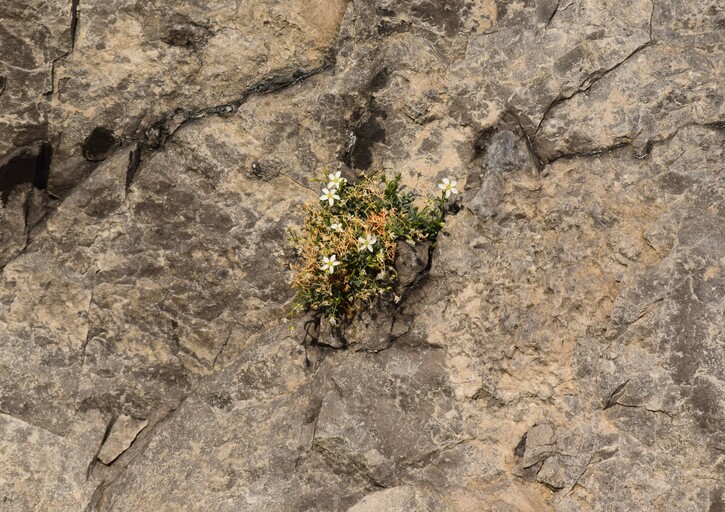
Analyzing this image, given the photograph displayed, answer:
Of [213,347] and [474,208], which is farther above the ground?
[474,208]

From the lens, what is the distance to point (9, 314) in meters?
5.30

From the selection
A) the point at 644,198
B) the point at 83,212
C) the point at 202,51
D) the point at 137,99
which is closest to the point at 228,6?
the point at 202,51

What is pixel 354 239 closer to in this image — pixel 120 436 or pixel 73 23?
pixel 120 436

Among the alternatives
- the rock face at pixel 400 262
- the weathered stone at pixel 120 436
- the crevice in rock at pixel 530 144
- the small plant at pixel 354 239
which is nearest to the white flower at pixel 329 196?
the small plant at pixel 354 239

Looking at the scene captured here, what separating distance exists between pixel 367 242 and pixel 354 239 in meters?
0.12

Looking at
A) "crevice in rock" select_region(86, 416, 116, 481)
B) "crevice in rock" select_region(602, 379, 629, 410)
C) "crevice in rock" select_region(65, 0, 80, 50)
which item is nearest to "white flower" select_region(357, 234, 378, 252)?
"crevice in rock" select_region(602, 379, 629, 410)

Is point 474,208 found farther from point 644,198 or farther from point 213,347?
point 213,347

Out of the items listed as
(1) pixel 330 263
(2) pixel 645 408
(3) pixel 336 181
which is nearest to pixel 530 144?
(3) pixel 336 181

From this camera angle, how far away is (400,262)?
5.00 m

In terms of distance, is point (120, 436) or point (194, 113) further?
point (194, 113)

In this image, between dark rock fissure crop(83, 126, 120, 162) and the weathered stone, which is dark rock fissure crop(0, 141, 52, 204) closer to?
dark rock fissure crop(83, 126, 120, 162)

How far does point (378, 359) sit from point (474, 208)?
107cm

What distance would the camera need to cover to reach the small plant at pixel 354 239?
4977 millimetres

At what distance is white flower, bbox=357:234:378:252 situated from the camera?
4887mm
